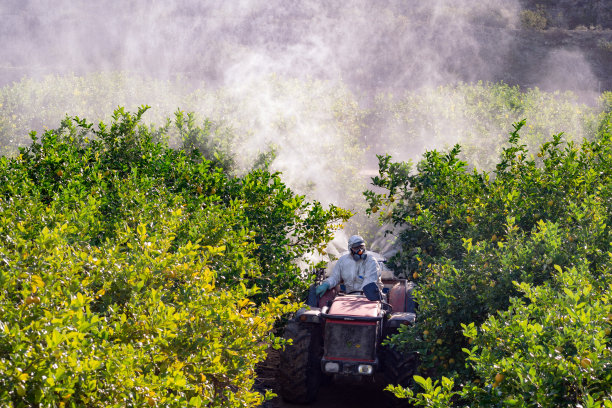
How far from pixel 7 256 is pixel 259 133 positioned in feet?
38.1

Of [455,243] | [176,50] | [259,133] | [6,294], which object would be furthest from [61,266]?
[176,50]

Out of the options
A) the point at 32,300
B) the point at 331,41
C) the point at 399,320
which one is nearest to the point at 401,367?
the point at 399,320

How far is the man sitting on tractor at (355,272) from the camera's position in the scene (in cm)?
863

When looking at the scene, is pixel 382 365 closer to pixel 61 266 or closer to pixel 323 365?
pixel 323 365

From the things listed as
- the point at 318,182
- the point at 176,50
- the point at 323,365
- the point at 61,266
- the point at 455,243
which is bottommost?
the point at 323,365

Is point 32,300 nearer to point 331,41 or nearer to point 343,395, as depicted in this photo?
point 343,395

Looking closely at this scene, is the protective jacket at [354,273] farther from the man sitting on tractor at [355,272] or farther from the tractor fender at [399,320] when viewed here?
the tractor fender at [399,320]

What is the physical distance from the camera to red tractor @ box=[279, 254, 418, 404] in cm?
719

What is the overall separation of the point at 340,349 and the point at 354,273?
1.71 m

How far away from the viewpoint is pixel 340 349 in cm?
728

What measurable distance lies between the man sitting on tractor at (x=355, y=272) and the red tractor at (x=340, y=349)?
26.7 inches

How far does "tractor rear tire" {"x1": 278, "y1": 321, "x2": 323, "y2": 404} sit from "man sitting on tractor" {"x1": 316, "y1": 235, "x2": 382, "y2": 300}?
1.17 metres

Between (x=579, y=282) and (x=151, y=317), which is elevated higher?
(x=579, y=282)

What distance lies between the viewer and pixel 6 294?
447 cm
